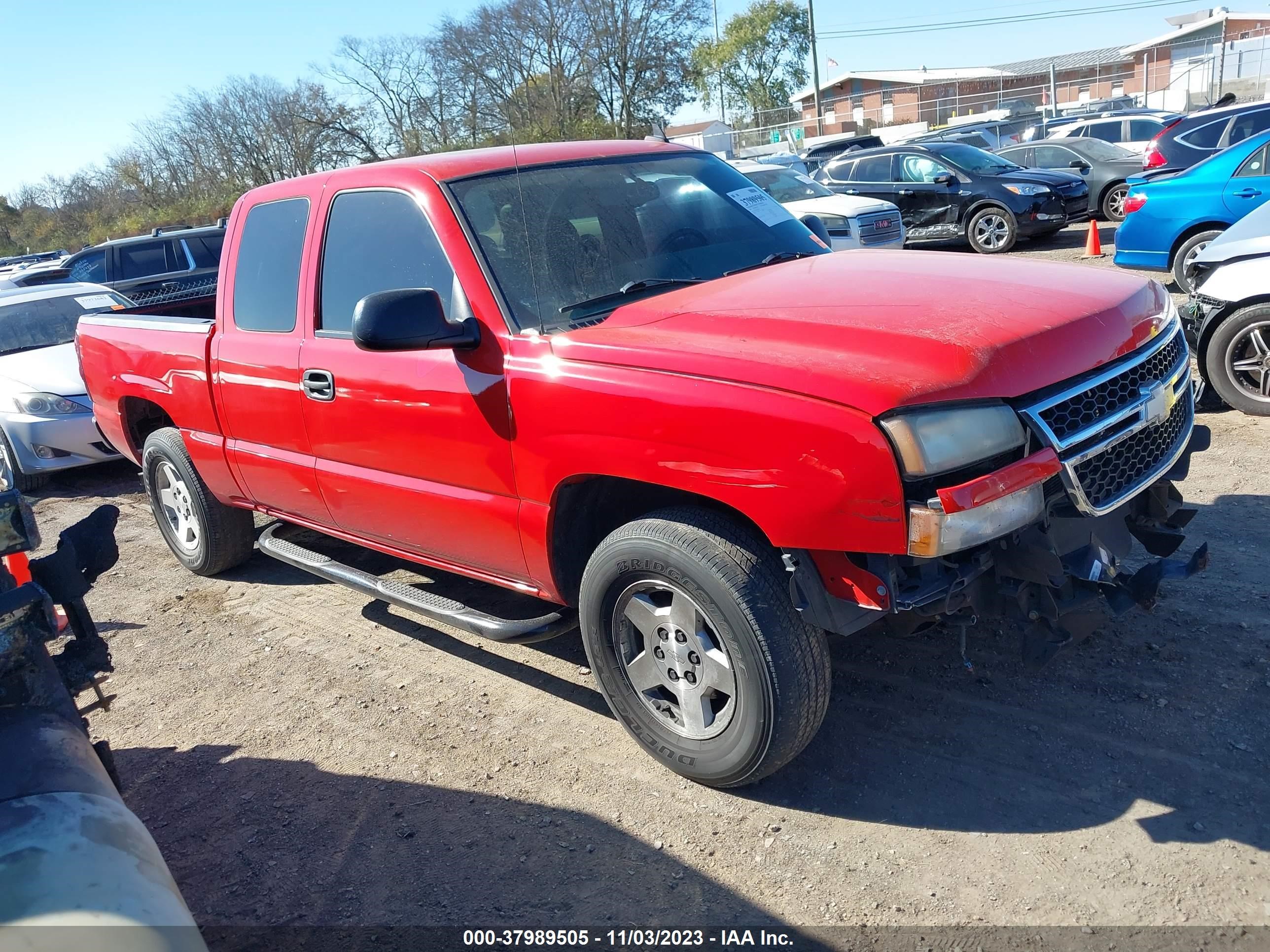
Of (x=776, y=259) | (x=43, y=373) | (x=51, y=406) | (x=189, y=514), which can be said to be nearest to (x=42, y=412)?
(x=51, y=406)

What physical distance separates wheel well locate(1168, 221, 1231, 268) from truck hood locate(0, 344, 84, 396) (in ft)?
31.5

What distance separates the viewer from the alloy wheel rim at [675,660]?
3.17 metres

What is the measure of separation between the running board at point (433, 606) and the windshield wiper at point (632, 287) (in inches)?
43.2

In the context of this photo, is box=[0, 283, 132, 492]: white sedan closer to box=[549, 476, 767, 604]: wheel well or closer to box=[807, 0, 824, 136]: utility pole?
box=[549, 476, 767, 604]: wheel well

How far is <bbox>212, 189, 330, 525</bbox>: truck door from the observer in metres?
4.41

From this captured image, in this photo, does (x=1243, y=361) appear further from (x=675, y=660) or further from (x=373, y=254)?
(x=373, y=254)

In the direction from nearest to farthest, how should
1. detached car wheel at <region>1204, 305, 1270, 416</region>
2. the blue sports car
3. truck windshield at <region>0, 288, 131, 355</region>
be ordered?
detached car wheel at <region>1204, 305, 1270, 416</region>
truck windshield at <region>0, 288, 131, 355</region>
the blue sports car

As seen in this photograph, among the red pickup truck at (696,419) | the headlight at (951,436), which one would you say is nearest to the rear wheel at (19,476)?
the red pickup truck at (696,419)

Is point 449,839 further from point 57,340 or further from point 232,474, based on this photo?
point 57,340

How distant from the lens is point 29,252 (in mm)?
47812

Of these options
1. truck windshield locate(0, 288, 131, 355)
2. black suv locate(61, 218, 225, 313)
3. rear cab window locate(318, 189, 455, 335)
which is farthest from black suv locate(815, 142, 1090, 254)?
rear cab window locate(318, 189, 455, 335)

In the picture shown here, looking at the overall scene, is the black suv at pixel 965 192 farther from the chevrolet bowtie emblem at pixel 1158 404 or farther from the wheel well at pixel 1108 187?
the chevrolet bowtie emblem at pixel 1158 404

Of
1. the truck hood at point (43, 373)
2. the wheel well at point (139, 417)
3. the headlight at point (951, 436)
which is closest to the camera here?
the headlight at point (951, 436)

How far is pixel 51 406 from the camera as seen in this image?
8.23m
